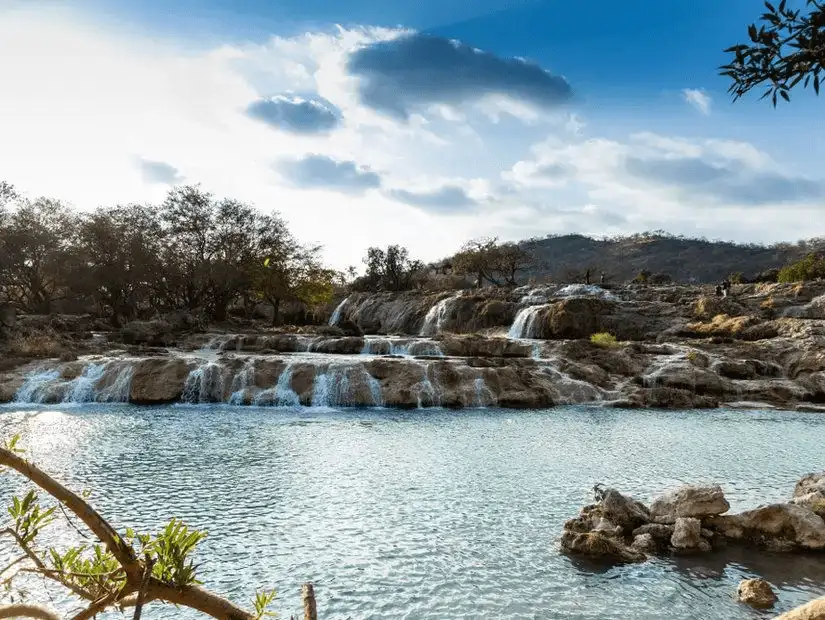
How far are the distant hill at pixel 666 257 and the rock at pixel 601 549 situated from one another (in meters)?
95.5

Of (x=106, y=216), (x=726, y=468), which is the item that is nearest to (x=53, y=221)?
(x=106, y=216)

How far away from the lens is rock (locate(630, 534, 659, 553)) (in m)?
8.88

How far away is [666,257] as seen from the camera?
442 ft

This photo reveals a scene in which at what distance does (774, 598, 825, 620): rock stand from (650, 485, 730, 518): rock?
6.91m

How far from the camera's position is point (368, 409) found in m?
23.3

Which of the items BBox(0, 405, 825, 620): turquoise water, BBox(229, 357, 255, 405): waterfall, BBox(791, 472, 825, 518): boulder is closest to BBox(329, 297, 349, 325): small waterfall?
BBox(229, 357, 255, 405): waterfall

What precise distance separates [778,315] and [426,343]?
75.5 feet

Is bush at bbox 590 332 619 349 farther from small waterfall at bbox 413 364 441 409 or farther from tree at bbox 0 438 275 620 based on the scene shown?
tree at bbox 0 438 275 620

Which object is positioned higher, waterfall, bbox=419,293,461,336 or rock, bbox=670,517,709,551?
waterfall, bbox=419,293,461,336

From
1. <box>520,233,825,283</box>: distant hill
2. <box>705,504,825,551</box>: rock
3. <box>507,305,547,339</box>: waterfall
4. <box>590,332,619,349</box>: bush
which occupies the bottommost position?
<box>705,504,825,551</box>: rock

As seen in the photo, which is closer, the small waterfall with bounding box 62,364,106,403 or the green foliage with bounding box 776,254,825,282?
the small waterfall with bounding box 62,364,106,403

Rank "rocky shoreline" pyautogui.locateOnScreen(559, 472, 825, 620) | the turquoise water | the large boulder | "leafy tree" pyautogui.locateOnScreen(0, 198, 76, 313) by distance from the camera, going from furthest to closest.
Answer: "leafy tree" pyautogui.locateOnScreen(0, 198, 76, 313) < the large boulder < "rocky shoreline" pyautogui.locateOnScreen(559, 472, 825, 620) < the turquoise water

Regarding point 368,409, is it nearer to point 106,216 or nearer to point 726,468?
point 726,468

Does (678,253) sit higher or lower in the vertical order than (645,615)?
higher
